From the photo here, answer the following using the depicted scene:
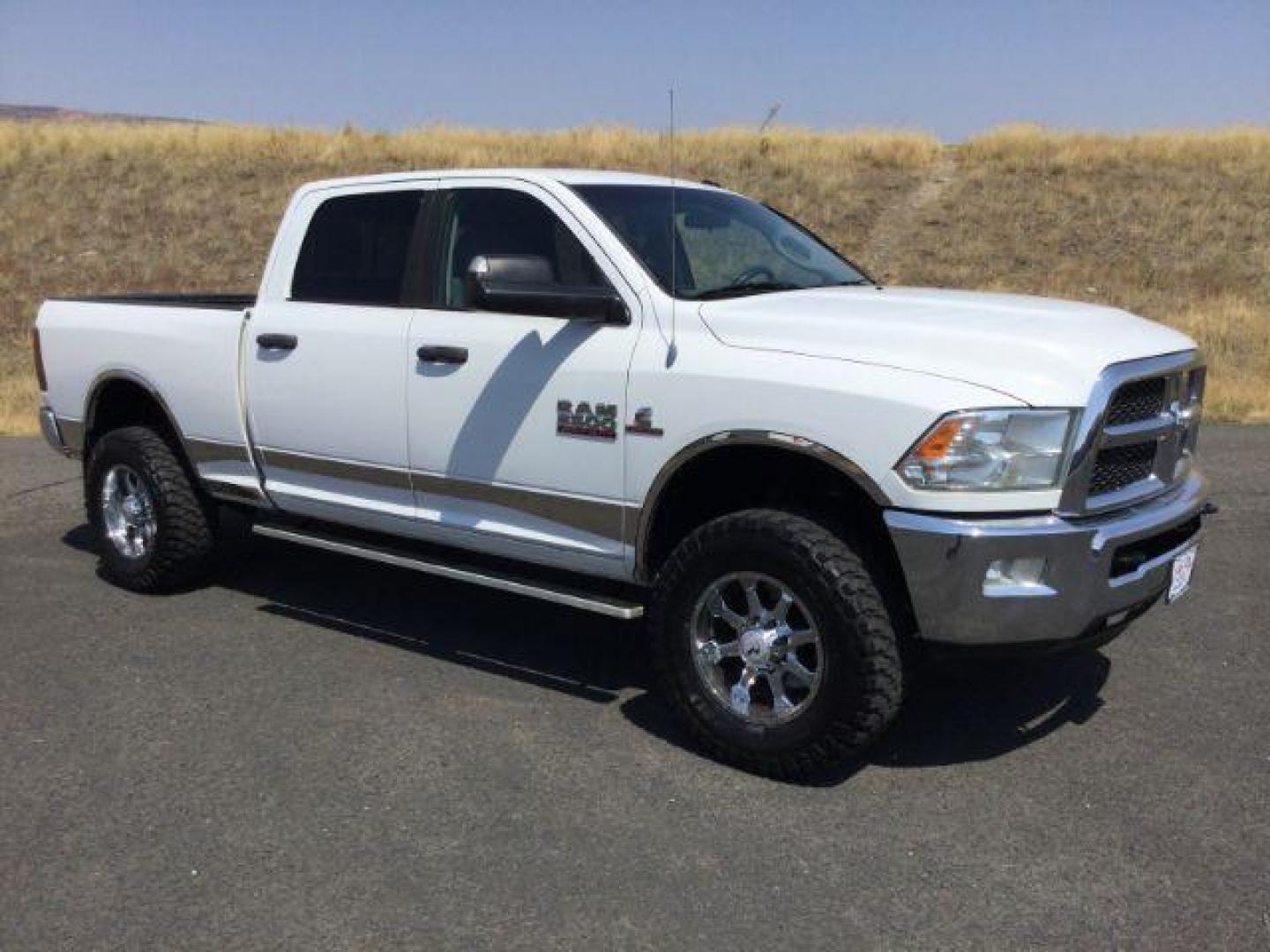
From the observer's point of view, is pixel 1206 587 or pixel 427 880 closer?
pixel 427 880

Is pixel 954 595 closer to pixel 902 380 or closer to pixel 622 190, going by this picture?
pixel 902 380

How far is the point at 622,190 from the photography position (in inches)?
→ 193

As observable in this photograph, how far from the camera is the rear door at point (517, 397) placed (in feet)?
14.3

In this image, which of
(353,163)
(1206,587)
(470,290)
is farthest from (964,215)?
(470,290)

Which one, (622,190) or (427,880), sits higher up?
(622,190)

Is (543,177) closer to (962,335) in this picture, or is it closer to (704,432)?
(704,432)

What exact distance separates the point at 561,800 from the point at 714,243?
2386mm

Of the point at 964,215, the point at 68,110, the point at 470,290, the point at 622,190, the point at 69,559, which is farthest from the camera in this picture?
the point at 68,110

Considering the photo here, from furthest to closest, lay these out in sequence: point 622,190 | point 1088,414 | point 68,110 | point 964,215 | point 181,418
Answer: point 68,110 < point 964,215 < point 181,418 < point 622,190 < point 1088,414

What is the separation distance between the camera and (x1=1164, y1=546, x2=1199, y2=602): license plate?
4.05 metres

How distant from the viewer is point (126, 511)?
6.24m

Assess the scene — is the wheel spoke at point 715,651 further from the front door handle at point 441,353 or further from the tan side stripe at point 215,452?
the tan side stripe at point 215,452

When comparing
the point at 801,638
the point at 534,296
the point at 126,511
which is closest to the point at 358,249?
the point at 534,296

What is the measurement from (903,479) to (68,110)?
171169mm
